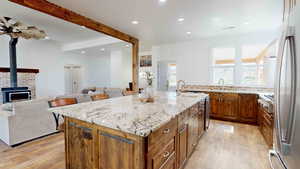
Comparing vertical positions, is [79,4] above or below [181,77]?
above

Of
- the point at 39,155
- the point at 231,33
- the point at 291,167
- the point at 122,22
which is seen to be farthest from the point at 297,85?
the point at 231,33

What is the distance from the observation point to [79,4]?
300 cm

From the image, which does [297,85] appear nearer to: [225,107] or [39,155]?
[39,155]

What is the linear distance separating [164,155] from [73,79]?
8645 mm

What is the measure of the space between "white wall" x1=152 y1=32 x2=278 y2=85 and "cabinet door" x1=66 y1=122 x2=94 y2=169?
4.97m

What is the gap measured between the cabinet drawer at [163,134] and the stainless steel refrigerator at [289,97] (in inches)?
35.0

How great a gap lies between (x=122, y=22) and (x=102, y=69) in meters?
6.64

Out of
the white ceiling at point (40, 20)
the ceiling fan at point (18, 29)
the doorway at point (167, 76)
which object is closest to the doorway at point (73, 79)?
the white ceiling at point (40, 20)

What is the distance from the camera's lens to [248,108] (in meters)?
4.17

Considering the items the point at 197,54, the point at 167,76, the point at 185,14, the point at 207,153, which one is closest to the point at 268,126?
the point at 207,153

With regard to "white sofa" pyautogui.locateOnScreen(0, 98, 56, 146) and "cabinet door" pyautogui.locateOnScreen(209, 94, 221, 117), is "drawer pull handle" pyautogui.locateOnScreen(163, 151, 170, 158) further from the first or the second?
"cabinet door" pyautogui.locateOnScreen(209, 94, 221, 117)

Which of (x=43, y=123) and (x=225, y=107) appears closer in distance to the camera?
(x=43, y=123)

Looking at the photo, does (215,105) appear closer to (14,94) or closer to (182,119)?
(182,119)

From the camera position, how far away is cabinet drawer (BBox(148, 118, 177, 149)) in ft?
4.05
